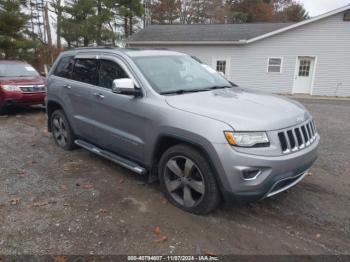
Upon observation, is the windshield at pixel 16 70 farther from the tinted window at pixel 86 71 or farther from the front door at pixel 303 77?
the front door at pixel 303 77

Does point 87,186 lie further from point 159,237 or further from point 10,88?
point 10,88

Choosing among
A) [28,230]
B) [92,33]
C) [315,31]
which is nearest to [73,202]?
[28,230]

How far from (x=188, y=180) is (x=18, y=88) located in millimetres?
7193

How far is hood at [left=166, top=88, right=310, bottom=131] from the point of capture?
115 inches

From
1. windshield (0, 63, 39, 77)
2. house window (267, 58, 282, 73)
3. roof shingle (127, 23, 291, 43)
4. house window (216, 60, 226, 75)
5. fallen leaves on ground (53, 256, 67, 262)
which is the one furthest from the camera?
house window (216, 60, 226, 75)

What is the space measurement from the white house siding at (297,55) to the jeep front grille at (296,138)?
49.5 feet

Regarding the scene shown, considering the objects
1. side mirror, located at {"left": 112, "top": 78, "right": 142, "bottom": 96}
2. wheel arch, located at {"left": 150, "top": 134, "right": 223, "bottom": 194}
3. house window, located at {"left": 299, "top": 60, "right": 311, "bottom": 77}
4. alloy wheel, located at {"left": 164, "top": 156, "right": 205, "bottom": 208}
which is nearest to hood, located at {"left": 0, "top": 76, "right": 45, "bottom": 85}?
side mirror, located at {"left": 112, "top": 78, "right": 142, "bottom": 96}

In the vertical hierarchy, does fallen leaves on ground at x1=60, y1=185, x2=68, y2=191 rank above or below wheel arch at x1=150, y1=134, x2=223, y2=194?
below

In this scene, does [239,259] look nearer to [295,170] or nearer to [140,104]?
[295,170]

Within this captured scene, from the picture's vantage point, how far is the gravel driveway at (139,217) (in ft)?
9.46

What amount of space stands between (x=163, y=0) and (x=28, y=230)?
36458 mm

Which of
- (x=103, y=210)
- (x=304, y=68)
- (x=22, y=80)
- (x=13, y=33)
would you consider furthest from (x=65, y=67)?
(x=13, y=33)

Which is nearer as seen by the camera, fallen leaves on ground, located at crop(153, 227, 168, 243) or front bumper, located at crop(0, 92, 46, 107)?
fallen leaves on ground, located at crop(153, 227, 168, 243)

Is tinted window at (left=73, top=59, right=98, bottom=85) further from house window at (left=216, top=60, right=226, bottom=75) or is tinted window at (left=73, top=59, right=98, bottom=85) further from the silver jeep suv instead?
house window at (left=216, top=60, right=226, bottom=75)
